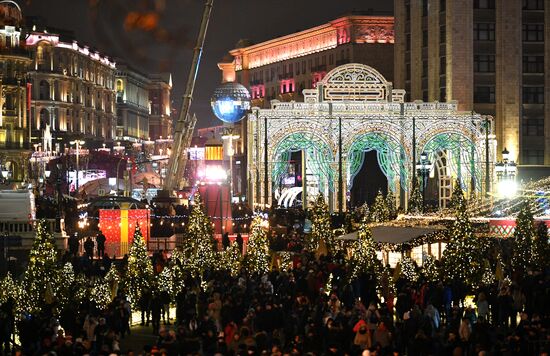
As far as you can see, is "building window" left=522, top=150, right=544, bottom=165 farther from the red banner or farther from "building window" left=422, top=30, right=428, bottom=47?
the red banner

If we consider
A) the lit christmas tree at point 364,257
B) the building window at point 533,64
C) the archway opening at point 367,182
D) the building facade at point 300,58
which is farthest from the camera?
the building facade at point 300,58

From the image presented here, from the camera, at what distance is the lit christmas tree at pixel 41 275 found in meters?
31.1

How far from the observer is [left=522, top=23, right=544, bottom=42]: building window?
8538cm

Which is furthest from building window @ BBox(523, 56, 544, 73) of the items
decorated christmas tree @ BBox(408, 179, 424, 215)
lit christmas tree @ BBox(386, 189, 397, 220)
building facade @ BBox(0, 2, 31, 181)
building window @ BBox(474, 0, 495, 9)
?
building facade @ BBox(0, 2, 31, 181)

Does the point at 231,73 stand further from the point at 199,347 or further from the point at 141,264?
the point at 199,347

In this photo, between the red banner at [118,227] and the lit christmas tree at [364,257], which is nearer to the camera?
the lit christmas tree at [364,257]

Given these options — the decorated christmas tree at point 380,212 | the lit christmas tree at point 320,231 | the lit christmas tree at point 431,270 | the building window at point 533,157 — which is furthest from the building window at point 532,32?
the lit christmas tree at point 431,270

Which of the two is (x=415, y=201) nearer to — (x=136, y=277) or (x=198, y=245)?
(x=198, y=245)

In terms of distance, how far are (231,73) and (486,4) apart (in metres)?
74.4

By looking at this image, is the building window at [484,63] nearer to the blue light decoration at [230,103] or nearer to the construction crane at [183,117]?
the blue light decoration at [230,103]

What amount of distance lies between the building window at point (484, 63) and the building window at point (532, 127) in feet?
13.1

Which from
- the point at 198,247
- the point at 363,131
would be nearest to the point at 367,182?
the point at 363,131

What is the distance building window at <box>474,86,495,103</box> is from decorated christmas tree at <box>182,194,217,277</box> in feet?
130

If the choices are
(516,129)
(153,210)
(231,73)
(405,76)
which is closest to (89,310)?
(153,210)
